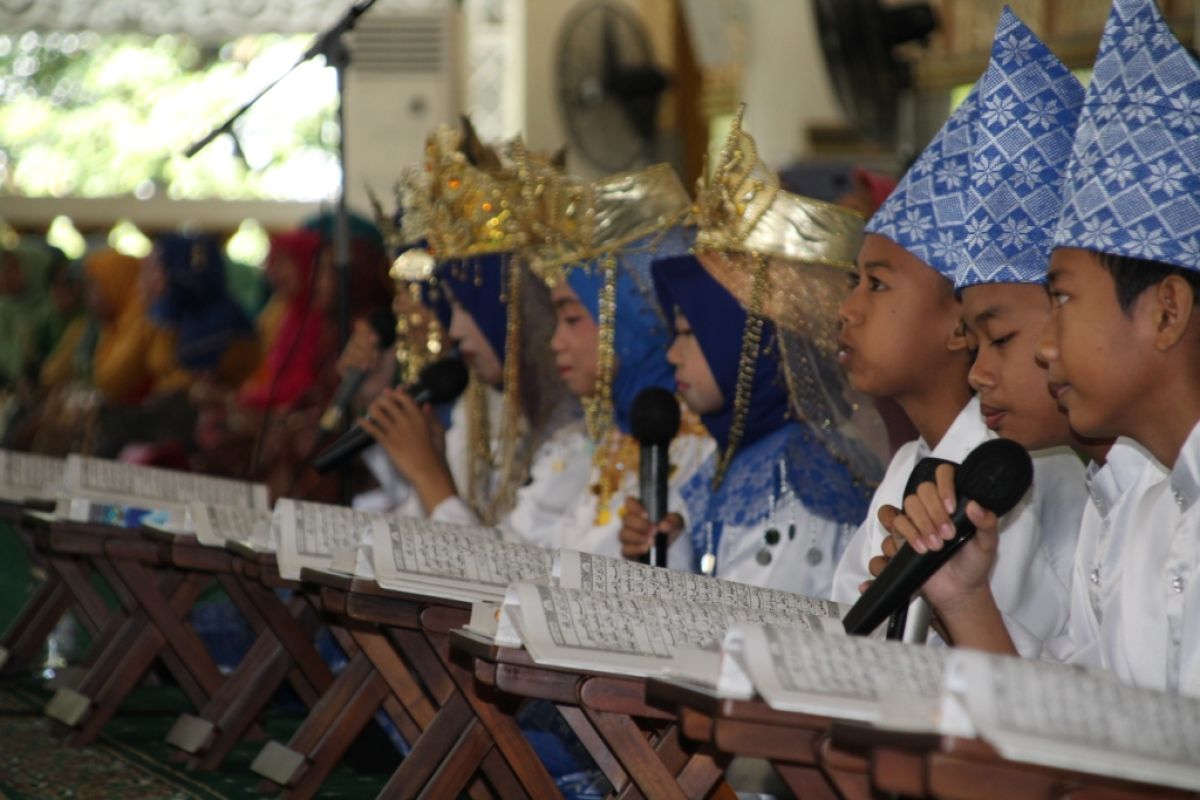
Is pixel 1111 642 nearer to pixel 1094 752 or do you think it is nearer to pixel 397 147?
pixel 1094 752

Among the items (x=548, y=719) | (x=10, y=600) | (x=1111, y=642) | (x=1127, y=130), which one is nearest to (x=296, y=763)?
(x=548, y=719)

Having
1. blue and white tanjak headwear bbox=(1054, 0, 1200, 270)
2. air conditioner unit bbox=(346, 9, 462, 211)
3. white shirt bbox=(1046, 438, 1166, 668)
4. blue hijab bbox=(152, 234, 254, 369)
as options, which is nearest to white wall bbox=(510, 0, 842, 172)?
air conditioner unit bbox=(346, 9, 462, 211)

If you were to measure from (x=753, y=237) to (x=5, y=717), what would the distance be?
199 cm

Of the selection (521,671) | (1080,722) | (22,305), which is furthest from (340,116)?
(22,305)

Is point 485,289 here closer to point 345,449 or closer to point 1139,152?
point 345,449

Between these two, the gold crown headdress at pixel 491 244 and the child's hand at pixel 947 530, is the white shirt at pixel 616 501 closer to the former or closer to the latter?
the gold crown headdress at pixel 491 244

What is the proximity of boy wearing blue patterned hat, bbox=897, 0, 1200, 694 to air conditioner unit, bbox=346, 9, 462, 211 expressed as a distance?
23.8ft

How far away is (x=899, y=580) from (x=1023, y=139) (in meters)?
0.87

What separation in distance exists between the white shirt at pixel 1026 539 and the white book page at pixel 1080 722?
873 mm

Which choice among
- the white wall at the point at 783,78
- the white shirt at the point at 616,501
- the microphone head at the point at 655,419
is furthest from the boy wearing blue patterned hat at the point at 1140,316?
the white wall at the point at 783,78

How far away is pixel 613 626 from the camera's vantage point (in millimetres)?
1848

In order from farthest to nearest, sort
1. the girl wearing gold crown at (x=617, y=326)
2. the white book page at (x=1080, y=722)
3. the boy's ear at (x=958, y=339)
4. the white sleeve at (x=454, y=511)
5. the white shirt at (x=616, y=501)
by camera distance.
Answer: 1. the white sleeve at (x=454, y=511)
2. the girl wearing gold crown at (x=617, y=326)
3. the white shirt at (x=616, y=501)
4. the boy's ear at (x=958, y=339)
5. the white book page at (x=1080, y=722)

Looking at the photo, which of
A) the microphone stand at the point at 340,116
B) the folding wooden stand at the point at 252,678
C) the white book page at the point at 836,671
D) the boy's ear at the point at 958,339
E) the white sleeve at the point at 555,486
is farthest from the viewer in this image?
the white sleeve at the point at 555,486

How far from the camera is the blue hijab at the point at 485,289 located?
3945 millimetres
